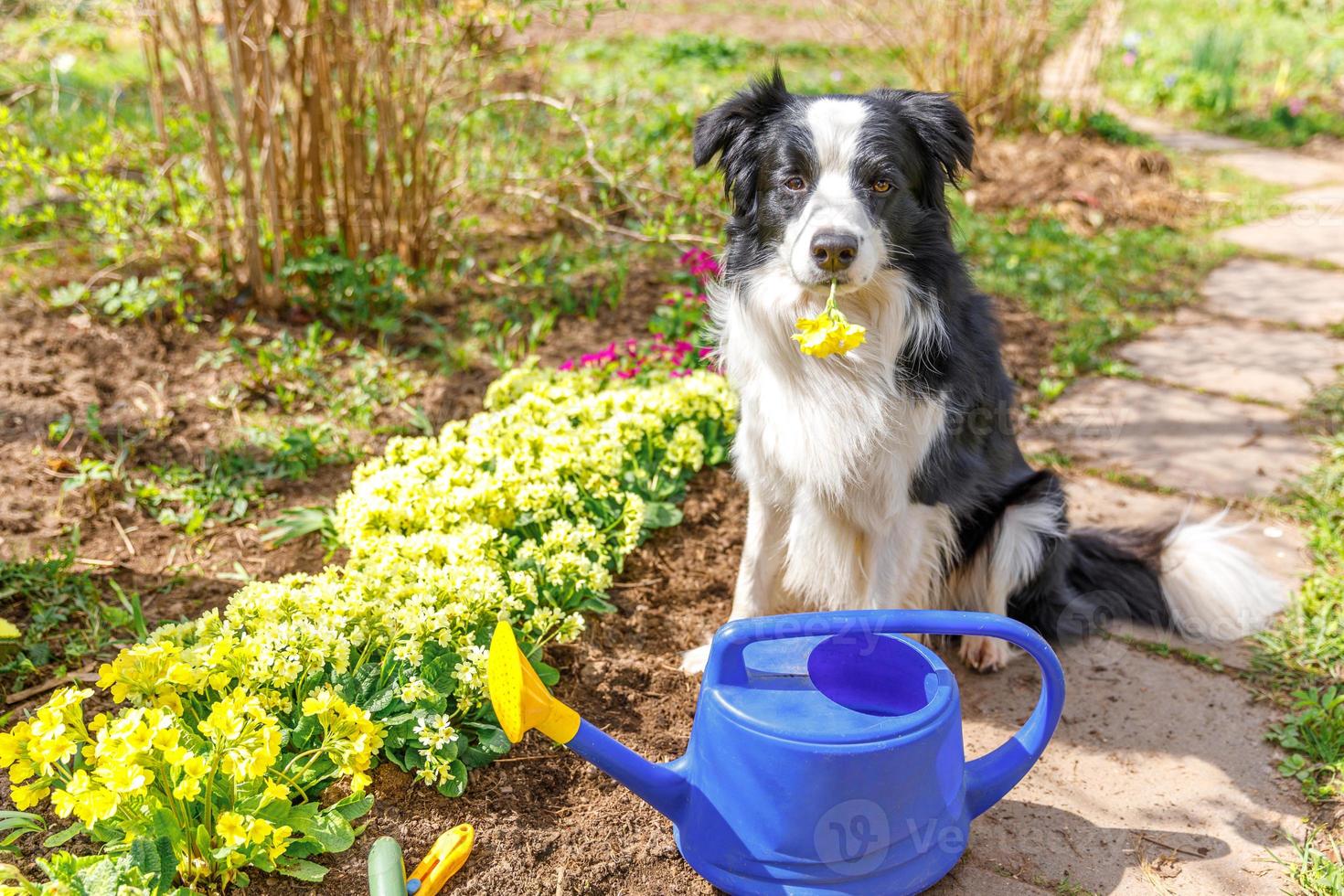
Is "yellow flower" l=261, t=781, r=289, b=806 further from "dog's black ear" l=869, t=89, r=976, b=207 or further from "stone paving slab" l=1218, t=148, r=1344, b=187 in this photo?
"stone paving slab" l=1218, t=148, r=1344, b=187

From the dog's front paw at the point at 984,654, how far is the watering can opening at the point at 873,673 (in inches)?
36.8

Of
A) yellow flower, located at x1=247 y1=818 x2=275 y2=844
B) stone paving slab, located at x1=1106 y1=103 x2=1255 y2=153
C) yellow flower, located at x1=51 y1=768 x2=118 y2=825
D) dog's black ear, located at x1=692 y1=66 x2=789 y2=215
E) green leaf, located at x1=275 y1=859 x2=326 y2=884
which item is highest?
dog's black ear, located at x1=692 y1=66 x2=789 y2=215

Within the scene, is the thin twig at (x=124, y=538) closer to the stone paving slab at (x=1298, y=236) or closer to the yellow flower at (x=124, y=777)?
the yellow flower at (x=124, y=777)

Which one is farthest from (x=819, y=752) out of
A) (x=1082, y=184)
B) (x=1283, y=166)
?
(x=1283, y=166)

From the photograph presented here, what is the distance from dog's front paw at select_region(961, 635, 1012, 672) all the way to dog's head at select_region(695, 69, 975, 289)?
1125 millimetres

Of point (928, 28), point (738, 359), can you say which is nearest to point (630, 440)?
point (738, 359)

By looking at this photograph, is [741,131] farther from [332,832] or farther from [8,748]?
[8,748]

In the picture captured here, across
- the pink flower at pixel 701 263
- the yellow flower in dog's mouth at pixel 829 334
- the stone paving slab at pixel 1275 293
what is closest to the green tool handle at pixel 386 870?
the yellow flower in dog's mouth at pixel 829 334

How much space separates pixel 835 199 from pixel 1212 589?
65.0 inches

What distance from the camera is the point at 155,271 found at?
435cm

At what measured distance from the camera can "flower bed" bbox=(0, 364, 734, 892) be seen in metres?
1.76

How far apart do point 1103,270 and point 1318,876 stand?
395 cm

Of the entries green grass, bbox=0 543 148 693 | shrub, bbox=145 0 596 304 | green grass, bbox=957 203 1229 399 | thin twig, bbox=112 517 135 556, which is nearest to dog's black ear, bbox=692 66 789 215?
shrub, bbox=145 0 596 304

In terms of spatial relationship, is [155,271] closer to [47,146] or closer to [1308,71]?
[47,146]
